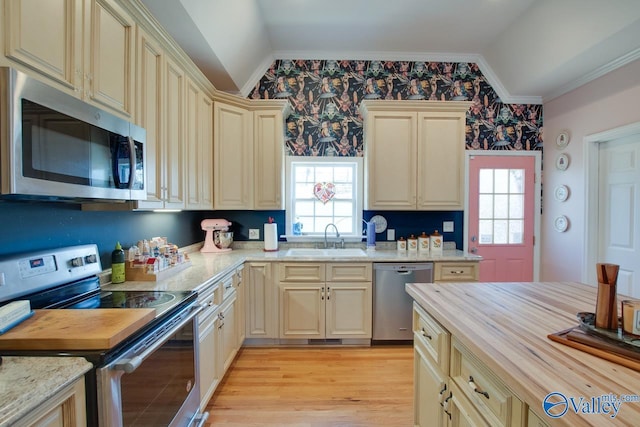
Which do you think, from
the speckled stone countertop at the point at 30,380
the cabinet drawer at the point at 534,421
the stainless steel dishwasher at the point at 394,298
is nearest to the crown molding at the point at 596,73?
the stainless steel dishwasher at the point at 394,298

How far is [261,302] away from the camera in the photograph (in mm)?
2717

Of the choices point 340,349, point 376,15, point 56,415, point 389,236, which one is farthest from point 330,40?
point 56,415

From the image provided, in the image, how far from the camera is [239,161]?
289cm

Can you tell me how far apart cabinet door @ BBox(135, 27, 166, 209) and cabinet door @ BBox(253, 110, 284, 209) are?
3.72 ft

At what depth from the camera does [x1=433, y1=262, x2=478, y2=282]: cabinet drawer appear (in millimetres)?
2744

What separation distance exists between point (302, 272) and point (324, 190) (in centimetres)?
107

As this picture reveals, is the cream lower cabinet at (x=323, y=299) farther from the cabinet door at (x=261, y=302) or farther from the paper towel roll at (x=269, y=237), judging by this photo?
the paper towel roll at (x=269, y=237)

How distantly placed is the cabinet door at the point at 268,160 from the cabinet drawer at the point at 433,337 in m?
1.85

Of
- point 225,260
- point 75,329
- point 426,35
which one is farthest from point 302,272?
point 426,35

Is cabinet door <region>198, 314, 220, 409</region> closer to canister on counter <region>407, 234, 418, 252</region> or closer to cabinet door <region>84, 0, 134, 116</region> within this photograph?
cabinet door <region>84, 0, 134, 116</region>

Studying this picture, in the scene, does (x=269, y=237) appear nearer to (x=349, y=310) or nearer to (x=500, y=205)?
(x=349, y=310)

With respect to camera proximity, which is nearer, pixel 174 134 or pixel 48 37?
pixel 48 37

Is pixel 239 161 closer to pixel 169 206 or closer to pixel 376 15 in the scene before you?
pixel 169 206

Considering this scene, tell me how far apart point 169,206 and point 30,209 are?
2.39 ft
